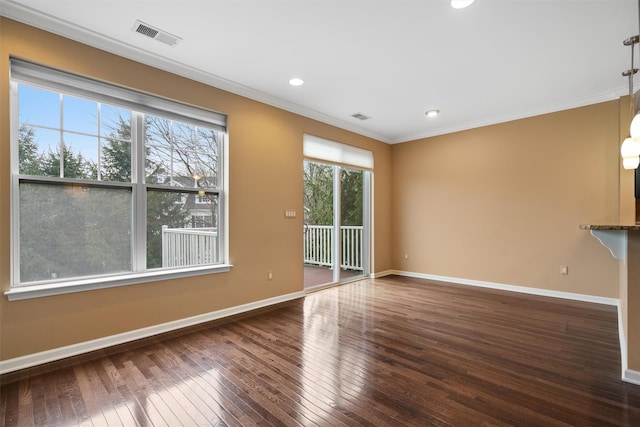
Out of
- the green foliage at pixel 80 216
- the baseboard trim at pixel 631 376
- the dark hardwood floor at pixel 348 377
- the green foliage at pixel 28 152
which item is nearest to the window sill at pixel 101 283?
the green foliage at pixel 80 216

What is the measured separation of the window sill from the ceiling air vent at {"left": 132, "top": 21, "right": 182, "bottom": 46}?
7.56ft

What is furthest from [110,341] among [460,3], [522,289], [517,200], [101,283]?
[517,200]

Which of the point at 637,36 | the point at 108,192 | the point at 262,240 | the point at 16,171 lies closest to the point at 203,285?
the point at 262,240

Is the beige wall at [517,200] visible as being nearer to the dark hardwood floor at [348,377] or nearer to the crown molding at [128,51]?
the dark hardwood floor at [348,377]

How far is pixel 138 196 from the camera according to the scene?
308cm

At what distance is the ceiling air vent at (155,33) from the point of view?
8.61 ft

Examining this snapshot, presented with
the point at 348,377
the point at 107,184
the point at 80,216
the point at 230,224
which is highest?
the point at 107,184

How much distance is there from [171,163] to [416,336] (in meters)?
3.26

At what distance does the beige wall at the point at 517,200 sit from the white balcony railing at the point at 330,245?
3.23 feet

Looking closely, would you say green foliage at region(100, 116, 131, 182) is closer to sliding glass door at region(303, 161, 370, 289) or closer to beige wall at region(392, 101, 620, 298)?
sliding glass door at region(303, 161, 370, 289)

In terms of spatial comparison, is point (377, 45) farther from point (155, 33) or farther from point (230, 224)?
point (230, 224)

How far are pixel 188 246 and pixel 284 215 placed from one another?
1392 millimetres

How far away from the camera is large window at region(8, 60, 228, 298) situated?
8.30ft

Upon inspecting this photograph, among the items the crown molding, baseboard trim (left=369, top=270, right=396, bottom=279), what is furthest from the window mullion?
baseboard trim (left=369, top=270, right=396, bottom=279)
